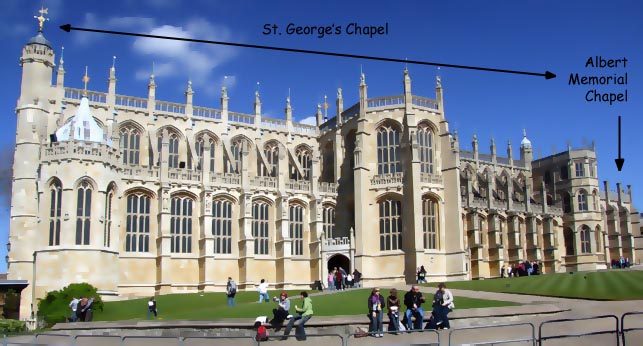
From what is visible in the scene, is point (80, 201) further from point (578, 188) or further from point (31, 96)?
point (578, 188)

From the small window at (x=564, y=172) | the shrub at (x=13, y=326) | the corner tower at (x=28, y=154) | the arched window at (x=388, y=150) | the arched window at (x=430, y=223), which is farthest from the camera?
the small window at (x=564, y=172)

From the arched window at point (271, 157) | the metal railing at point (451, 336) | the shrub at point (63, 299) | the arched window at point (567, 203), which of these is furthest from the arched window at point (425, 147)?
the metal railing at point (451, 336)

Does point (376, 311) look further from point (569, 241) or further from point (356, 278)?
point (569, 241)

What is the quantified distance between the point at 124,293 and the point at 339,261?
1814 cm

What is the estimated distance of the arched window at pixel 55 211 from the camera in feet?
144

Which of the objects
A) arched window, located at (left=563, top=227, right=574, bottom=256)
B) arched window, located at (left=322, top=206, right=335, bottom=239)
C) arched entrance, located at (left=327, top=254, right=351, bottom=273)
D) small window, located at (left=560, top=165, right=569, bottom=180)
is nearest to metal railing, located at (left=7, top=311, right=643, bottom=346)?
arched entrance, located at (left=327, top=254, right=351, bottom=273)

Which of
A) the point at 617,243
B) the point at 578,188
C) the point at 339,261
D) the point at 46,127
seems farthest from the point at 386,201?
the point at 617,243

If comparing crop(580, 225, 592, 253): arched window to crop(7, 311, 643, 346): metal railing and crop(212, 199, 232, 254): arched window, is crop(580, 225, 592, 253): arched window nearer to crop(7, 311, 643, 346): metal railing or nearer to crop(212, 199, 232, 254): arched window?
crop(212, 199, 232, 254): arched window

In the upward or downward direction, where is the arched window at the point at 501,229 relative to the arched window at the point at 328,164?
downward

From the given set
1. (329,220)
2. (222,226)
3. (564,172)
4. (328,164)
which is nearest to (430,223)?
(329,220)

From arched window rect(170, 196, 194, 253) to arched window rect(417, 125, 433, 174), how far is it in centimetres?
1901

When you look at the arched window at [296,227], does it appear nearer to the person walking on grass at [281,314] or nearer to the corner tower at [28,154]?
the corner tower at [28,154]

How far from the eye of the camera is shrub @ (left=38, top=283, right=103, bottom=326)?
127ft

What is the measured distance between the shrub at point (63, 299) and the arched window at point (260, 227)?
16.1 metres
